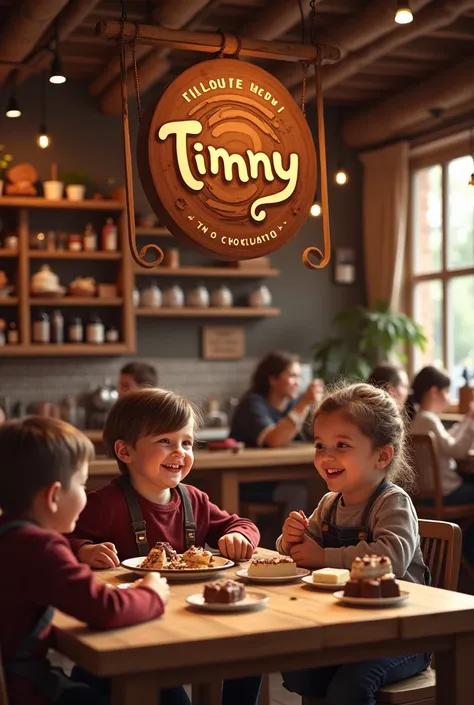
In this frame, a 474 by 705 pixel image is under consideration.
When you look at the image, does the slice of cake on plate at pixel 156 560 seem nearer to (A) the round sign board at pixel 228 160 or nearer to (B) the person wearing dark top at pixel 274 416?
(A) the round sign board at pixel 228 160

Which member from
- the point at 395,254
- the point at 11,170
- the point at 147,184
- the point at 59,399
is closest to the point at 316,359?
the point at 395,254

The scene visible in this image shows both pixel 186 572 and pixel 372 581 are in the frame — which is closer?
pixel 372 581

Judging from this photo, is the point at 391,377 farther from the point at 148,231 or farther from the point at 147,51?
the point at 147,51

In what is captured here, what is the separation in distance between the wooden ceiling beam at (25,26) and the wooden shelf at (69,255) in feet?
4.24

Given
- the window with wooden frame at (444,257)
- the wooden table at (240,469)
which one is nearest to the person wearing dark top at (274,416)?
the wooden table at (240,469)

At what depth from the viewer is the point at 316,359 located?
8141mm

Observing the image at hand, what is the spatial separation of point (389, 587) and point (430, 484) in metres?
3.67

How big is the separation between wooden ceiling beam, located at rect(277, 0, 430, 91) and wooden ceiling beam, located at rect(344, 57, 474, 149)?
2.86 feet

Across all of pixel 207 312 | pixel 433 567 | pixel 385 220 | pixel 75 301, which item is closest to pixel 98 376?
pixel 75 301

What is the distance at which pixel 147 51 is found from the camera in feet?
21.6

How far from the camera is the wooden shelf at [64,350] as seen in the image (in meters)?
7.29

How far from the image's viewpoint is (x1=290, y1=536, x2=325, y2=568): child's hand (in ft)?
8.58

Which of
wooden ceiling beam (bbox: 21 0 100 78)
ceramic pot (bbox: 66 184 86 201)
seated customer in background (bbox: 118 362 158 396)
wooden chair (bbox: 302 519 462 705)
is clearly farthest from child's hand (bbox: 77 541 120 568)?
ceramic pot (bbox: 66 184 86 201)

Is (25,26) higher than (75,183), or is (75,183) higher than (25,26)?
(25,26)
